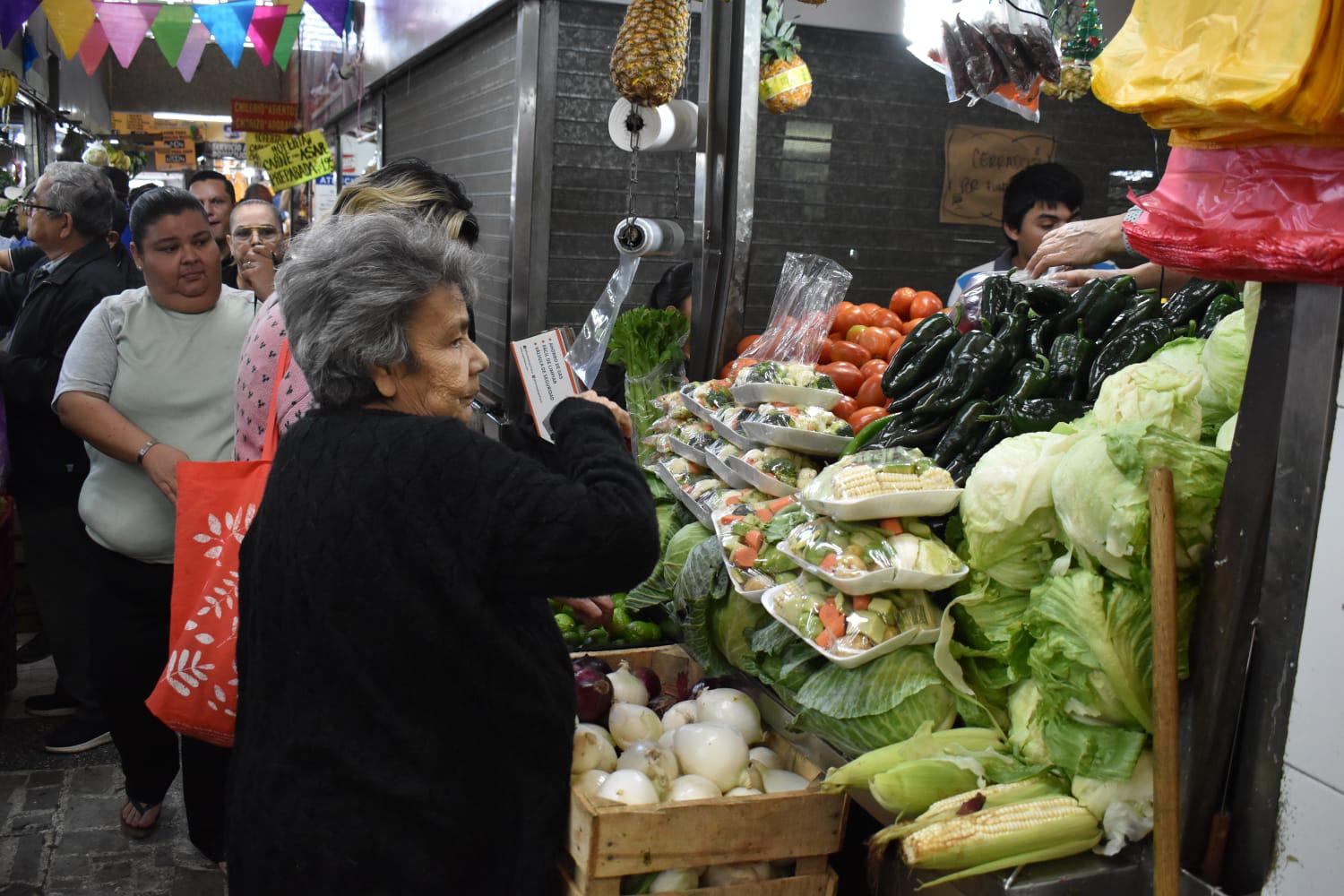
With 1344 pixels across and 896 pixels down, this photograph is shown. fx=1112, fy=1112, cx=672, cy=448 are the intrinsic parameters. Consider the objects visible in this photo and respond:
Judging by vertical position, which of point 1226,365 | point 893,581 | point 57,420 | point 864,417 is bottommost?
point 57,420

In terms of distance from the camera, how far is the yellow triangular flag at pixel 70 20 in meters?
10.9

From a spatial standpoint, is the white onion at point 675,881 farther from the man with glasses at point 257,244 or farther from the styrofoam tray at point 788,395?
the man with glasses at point 257,244

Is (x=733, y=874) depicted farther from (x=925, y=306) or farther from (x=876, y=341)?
(x=925, y=306)

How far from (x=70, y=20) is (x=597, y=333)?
30.9 feet

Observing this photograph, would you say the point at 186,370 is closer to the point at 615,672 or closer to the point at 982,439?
the point at 615,672

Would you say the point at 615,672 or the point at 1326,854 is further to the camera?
the point at 615,672

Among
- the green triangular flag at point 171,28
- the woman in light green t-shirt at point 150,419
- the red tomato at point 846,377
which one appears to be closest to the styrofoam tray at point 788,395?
the red tomato at point 846,377

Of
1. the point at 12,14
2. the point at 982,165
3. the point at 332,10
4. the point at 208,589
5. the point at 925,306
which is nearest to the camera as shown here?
the point at 208,589

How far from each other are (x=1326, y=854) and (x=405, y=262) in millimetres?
1825

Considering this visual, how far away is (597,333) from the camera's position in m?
4.47

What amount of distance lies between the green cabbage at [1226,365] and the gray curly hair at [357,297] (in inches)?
61.3

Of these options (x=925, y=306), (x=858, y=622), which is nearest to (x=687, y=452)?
(x=925, y=306)

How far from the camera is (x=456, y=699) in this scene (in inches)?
80.4

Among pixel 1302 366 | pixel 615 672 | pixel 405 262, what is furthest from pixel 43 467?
pixel 1302 366
